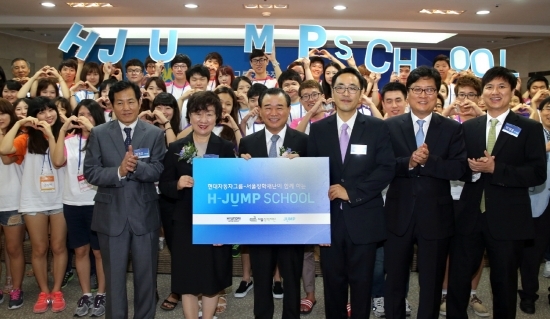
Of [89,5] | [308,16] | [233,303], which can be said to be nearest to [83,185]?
[233,303]

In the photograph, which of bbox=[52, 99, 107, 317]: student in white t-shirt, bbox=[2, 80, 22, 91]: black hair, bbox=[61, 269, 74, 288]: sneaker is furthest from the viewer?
bbox=[2, 80, 22, 91]: black hair

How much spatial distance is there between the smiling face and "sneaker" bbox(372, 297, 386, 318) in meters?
1.70

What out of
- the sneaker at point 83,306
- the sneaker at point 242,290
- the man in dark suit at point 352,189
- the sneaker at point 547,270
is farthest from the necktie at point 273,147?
the sneaker at point 547,270

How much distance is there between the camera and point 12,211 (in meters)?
3.97

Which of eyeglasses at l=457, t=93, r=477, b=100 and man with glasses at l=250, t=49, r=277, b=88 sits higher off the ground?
man with glasses at l=250, t=49, r=277, b=88

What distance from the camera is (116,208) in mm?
3117

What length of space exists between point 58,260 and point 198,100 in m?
1.95

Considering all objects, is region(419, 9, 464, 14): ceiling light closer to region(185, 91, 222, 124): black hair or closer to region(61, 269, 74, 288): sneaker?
region(185, 91, 222, 124): black hair

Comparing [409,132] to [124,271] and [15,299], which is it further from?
[15,299]

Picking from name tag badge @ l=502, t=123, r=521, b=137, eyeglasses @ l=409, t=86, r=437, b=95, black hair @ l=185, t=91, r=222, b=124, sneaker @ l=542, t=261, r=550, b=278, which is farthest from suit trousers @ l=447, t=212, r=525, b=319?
sneaker @ l=542, t=261, r=550, b=278

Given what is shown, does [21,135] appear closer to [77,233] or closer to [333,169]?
[77,233]

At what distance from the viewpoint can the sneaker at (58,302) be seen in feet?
12.9

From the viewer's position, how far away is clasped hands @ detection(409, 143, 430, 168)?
285 cm

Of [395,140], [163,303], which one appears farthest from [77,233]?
[395,140]
